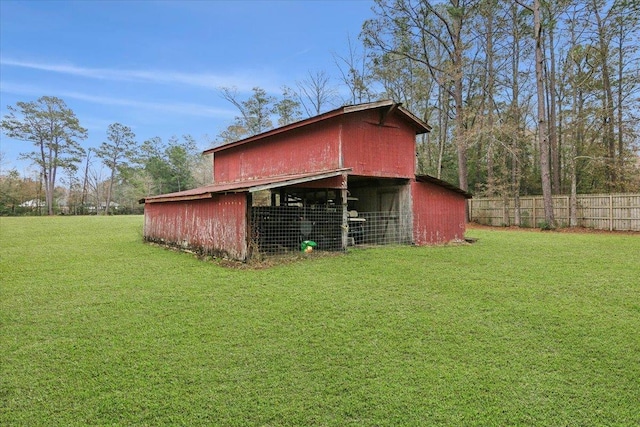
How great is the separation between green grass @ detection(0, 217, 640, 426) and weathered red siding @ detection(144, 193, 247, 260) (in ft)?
5.50

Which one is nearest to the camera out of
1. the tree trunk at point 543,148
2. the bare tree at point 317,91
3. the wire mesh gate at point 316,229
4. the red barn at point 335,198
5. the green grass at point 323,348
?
the green grass at point 323,348

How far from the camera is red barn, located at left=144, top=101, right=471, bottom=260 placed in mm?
9609

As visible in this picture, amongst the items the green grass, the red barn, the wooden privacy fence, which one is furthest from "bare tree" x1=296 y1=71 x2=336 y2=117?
the green grass

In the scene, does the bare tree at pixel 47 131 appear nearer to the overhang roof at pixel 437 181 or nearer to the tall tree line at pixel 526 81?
the tall tree line at pixel 526 81

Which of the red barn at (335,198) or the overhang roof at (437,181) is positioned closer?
the red barn at (335,198)

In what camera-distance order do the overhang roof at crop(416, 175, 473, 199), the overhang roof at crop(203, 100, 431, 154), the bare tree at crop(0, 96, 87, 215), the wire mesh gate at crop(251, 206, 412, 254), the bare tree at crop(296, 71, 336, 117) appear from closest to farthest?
the overhang roof at crop(203, 100, 431, 154), the wire mesh gate at crop(251, 206, 412, 254), the overhang roof at crop(416, 175, 473, 199), the bare tree at crop(296, 71, 336, 117), the bare tree at crop(0, 96, 87, 215)

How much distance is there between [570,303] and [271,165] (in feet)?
33.0

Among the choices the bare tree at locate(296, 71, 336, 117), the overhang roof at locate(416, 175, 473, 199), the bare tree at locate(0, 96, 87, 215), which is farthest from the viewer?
the bare tree at locate(0, 96, 87, 215)

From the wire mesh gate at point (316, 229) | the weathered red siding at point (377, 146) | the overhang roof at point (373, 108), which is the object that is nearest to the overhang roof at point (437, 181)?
the weathered red siding at point (377, 146)

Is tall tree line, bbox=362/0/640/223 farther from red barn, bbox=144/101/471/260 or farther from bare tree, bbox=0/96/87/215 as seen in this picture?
bare tree, bbox=0/96/87/215

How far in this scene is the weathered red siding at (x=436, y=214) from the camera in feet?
37.6

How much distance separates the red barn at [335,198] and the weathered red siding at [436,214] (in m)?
0.03

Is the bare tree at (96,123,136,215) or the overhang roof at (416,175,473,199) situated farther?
the bare tree at (96,123,136,215)

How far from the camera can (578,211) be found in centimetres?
1781
